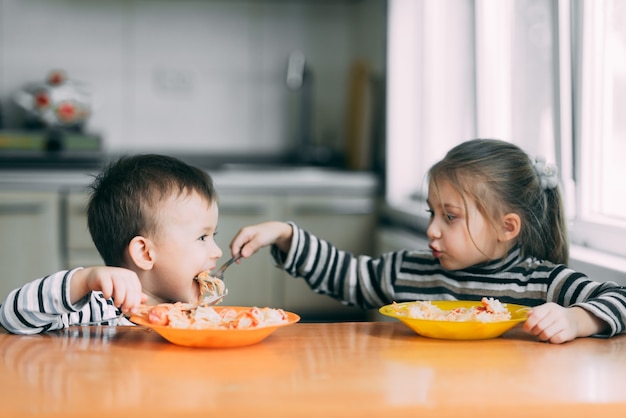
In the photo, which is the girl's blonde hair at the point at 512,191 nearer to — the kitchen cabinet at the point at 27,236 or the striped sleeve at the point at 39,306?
the striped sleeve at the point at 39,306

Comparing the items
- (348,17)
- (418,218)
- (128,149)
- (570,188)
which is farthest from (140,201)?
(348,17)

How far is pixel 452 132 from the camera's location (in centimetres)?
296

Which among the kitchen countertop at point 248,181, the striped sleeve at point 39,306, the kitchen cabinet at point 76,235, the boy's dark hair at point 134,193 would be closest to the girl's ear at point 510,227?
the boy's dark hair at point 134,193

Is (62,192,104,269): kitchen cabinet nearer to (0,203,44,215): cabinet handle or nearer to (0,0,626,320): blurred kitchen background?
(0,0,626,320): blurred kitchen background

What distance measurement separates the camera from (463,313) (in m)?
1.27

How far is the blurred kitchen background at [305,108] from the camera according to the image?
6.51ft

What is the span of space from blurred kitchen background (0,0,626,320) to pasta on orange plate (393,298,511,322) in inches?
18.5

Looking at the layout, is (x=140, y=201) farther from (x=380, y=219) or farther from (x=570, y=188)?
(x=380, y=219)

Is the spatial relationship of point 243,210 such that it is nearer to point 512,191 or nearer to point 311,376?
point 512,191

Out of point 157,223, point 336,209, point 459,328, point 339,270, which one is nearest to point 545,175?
point 339,270

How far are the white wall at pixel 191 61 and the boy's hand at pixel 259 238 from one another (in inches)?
86.6

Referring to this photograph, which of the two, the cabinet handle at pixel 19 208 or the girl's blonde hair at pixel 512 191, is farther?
the cabinet handle at pixel 19 208

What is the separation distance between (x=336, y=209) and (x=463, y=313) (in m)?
2.16

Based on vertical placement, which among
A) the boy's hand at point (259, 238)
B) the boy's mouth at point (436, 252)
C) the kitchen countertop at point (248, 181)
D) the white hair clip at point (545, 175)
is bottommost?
the boy's mouth at point (436, 252)
